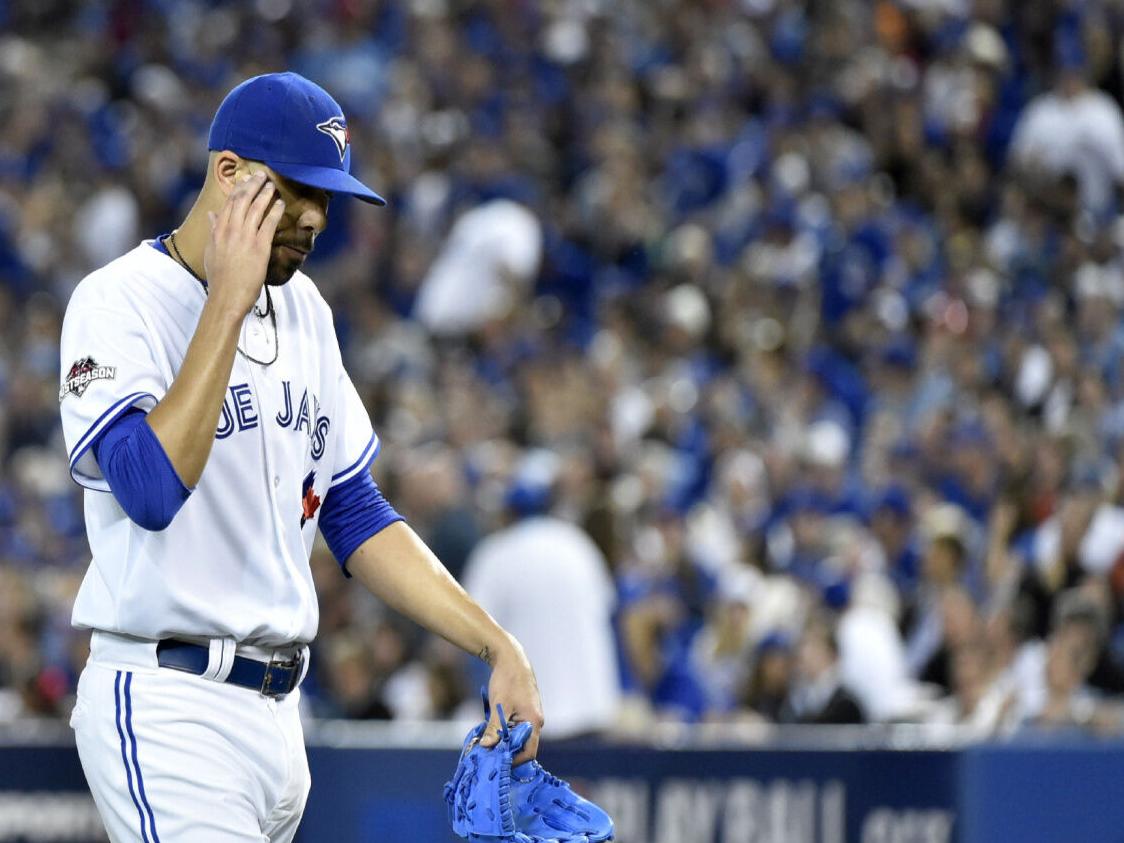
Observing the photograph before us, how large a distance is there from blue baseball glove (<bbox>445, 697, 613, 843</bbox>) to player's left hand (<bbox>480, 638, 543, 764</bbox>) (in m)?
0.01

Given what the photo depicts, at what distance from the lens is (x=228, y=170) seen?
312 cm

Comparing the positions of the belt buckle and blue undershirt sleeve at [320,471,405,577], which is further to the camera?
blue undershirt sleeve at [320,471,405,577]

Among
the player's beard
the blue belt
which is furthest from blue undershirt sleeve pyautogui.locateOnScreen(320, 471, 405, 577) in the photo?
the player's beard

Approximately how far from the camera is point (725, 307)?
11367 mm

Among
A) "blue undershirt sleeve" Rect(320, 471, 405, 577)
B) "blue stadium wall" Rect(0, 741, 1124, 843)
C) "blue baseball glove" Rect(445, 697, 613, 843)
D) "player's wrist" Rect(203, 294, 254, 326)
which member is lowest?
"blue stadium wall" Rect(0, 741, 1124, 843)

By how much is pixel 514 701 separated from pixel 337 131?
3.18 ft

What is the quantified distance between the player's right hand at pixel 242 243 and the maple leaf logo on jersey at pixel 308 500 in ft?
1.47

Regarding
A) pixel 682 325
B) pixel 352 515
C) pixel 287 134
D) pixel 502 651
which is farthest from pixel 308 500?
pixel 682 325

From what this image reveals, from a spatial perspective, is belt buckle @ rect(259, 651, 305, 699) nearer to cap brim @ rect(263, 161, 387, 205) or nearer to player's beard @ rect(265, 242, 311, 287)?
player's beard @ rect(265, 242, 311, 287)

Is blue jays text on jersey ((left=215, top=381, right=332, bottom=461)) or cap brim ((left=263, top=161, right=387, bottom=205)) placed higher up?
cap brim ((left=263, top=161, right=387, bottom=205))

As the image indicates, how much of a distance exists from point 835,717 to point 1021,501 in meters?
1.80

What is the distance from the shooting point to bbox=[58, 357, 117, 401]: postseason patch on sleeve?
3.00m

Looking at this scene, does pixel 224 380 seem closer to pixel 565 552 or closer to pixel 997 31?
pixel 565 552

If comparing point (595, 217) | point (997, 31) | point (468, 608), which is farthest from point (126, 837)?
point (997, 31)
